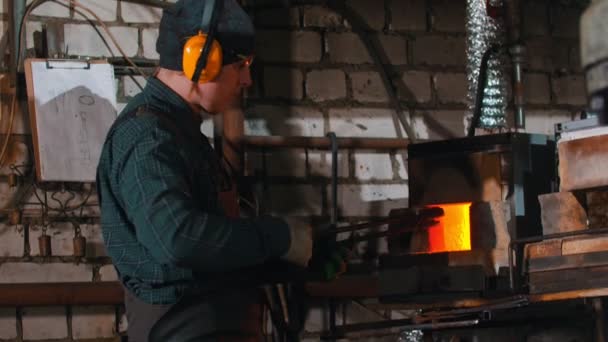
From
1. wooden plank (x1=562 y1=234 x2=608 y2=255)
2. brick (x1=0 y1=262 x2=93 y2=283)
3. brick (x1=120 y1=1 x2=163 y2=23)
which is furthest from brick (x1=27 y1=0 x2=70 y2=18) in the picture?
wooden plank (x1=562 y1=234 x2=608 y2=255)

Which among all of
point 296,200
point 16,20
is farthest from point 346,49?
point 16,20

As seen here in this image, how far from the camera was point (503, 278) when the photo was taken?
104 inches

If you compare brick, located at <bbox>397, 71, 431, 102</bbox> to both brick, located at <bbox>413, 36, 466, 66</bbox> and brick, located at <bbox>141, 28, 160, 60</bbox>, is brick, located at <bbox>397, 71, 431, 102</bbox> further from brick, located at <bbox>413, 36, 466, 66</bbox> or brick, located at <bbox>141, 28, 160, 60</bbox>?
brick, located at <bbox>141, 28, 160, 60</bbox>

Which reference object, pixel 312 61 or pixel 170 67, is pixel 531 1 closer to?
pixel 312 61

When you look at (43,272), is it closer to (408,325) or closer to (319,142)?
(319,142)

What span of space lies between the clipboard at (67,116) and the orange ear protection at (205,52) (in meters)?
1.21

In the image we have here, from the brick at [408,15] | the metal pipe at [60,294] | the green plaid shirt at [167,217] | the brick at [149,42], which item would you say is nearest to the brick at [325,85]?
the brick at [408,15]

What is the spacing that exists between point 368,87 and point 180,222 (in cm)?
190

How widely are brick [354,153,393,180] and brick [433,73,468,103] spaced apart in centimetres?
33

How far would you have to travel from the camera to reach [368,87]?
367 cm

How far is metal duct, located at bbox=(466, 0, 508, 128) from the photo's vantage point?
3525 millimetres

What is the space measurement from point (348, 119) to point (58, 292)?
3.94 feet

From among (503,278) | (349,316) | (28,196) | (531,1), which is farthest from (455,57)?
(28,196)

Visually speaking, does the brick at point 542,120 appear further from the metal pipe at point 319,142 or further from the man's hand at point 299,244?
the man's hand at point 299,244
